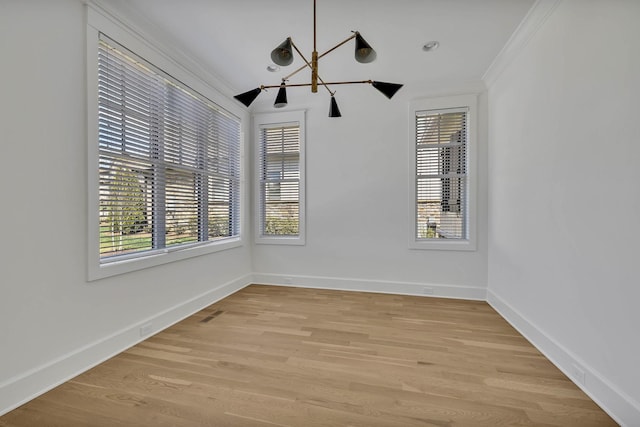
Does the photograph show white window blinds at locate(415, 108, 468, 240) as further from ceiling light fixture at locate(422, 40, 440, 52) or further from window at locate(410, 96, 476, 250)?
ceiling light fixture at locate(422, 40, 440, 52)

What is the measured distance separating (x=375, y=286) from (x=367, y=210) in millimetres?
1094

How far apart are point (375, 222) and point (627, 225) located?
2.52 m

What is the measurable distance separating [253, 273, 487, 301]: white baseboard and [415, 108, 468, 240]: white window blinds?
69 centimetres

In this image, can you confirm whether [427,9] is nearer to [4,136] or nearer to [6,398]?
[4,136]

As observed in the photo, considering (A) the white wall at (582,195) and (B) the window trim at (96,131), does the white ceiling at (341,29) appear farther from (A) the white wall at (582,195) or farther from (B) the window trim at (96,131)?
(A) the white wall at (582,195)

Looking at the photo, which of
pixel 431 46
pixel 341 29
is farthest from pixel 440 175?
pixel 341 29

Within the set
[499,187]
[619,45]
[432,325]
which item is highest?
[619,45]

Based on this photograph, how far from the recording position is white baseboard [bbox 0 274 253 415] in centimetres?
157

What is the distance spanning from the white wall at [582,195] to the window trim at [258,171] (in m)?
2.59

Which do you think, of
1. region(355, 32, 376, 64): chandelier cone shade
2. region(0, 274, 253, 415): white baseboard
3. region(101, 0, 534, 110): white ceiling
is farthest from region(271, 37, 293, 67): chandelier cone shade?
region(0, 274, 253, 415): white baseboard

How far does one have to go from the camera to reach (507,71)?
114 inches

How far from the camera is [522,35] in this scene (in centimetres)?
245

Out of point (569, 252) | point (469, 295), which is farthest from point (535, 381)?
point (469, 295)

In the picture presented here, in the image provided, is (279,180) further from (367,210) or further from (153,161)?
(153,161)
